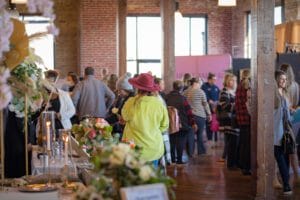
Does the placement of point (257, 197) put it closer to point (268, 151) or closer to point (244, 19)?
point (268, 151)

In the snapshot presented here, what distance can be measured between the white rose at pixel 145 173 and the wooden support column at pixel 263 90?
14.8 ft

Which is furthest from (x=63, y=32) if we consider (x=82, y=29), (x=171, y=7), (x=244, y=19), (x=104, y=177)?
(x=104, y=177)

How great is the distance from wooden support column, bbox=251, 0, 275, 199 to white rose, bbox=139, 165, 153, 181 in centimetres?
453

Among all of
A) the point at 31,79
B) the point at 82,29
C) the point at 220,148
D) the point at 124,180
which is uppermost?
the point at 82,29

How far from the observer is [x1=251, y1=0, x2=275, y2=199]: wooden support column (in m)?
6.50

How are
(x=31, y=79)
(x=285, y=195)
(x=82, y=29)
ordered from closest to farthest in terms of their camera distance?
1. (x=31, y=79)
2. (x=285, y=195)
3. (x=82, y=29)

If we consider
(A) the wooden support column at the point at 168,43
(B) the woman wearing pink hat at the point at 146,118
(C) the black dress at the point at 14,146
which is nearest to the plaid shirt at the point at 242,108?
(B) the woman wearing pink hat at the point at 146,118

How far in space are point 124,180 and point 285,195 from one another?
525 cm

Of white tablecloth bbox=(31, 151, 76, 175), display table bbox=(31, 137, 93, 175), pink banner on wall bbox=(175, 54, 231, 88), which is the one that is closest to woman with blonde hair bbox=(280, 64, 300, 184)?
display table bbox=(31, 137, 93, 175)

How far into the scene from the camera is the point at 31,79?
3.47 meters

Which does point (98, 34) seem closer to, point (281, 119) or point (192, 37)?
point (192, 37)

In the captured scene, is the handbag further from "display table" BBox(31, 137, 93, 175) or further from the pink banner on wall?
the pink banner on wall

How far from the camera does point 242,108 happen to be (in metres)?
8.05

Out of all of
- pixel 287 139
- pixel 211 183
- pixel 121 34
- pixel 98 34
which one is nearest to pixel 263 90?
pixel 287 139
